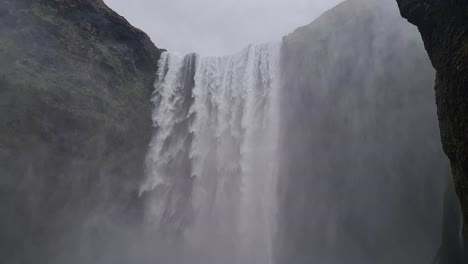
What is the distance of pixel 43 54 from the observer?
15.4 m

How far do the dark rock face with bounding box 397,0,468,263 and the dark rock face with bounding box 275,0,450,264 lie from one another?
5.37 m

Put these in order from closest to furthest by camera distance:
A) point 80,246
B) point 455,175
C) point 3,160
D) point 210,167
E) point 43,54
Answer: point 455,175
point 3,160
point 80,246
point 43,54
point 210,167

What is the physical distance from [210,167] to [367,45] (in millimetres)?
8816

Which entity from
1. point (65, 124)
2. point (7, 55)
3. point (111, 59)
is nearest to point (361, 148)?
point (65, 124)

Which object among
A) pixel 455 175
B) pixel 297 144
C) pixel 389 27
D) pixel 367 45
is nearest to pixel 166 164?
pixel 297 144

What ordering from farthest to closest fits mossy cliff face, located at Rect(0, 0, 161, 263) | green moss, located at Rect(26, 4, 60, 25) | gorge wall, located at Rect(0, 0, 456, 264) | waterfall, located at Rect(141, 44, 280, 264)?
green moss, located at Rect(26, 4, 60, 25) → waterfall, located at Rect(141, 44, 280, 264) → mossy cliff face, located at Rect(0, 0, 161, 263) → gorge wall, located at Rect(0, 0, 456, 264)

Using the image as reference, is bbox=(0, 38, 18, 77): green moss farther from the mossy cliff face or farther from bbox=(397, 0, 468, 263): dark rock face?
bbox=(397, 0, 468, 263): dark rock face

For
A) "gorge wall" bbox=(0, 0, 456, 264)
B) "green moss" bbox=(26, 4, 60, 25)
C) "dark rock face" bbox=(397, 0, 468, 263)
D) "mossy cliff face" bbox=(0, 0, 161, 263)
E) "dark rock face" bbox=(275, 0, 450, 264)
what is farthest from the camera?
"green moss" bbox=(26, 4, 60, 25)

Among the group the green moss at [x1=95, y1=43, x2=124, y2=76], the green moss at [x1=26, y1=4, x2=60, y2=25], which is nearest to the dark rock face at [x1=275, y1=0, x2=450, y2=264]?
the green moss at [x1=95, y1=43, x2=124, y2=76]

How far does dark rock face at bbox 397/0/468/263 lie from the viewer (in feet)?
20.3

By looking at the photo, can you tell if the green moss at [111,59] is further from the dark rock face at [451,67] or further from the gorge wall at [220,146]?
the dark rock face at [451,67]

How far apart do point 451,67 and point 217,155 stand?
11.8m

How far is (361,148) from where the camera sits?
45.3 ft

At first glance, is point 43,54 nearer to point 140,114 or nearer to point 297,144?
point 140,114
